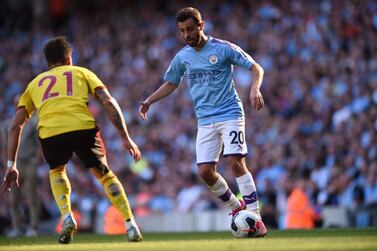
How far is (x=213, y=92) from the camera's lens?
10.5 meters

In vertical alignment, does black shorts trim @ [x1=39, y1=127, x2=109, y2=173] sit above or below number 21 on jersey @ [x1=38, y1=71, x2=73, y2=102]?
below

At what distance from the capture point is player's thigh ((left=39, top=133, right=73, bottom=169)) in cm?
987

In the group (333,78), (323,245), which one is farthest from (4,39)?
(323,245)

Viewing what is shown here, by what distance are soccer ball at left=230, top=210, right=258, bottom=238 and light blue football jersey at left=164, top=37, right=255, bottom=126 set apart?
1.06 metres

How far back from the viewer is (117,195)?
9.81 meters

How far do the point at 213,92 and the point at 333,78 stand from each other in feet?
30.4

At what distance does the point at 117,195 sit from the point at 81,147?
0.60 metres

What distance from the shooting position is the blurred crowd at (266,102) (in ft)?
58.2

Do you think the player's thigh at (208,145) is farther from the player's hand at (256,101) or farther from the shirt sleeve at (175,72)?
the player's hand at (256,101)

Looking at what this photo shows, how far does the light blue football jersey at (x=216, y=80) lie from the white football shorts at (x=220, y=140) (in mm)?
A: 72

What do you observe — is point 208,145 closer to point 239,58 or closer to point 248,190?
point 248,190

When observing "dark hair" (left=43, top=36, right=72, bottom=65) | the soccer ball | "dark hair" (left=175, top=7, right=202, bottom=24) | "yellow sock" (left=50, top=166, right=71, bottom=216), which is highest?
"dark hair" (left=175, top=7, right=202, bottom=24)

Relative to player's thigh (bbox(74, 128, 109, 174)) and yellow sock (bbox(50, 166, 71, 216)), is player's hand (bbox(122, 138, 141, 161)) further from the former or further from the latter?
yellow sock (bbox(50, 166, 71, 216))

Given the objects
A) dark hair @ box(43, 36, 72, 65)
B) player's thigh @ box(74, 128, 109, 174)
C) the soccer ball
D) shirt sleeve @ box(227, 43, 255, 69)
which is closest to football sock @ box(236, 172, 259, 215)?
the soccer ball
